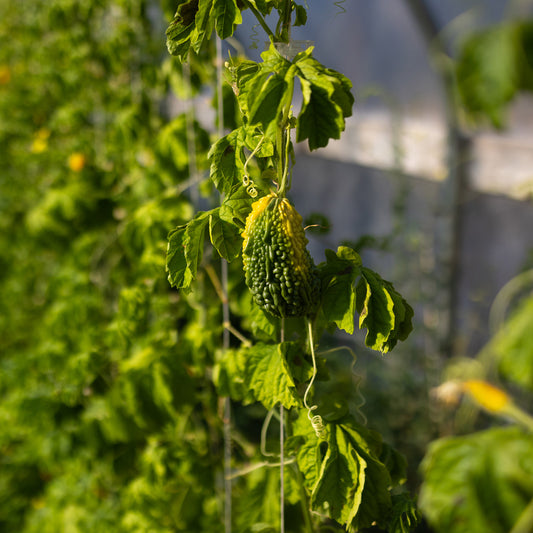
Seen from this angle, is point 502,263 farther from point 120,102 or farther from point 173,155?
point 120,102

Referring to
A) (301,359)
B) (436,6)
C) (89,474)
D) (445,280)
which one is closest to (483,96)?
(301,359)

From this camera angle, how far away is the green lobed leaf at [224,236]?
33.2 inches

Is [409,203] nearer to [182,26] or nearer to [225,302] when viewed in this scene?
[225,302]

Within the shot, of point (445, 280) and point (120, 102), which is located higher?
point (120, 102)

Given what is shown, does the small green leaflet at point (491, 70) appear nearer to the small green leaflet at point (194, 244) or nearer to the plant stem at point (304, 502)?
the small green leaflet at point (194, 244)

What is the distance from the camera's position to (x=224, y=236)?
0.86 meters

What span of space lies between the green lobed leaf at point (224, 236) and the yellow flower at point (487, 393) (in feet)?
2.28

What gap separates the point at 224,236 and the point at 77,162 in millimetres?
1366

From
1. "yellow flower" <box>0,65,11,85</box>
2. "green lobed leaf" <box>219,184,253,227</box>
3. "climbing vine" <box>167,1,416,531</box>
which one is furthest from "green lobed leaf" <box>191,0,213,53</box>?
"yellow flower" <box>0,65,11,85</box>

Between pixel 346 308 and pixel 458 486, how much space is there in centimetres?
32

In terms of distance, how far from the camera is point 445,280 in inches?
86.7

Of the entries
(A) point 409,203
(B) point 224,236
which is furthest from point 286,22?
(A) point 409,203

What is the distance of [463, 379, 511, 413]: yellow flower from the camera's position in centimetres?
124

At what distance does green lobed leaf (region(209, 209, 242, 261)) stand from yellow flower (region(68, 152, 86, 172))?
1317mm
